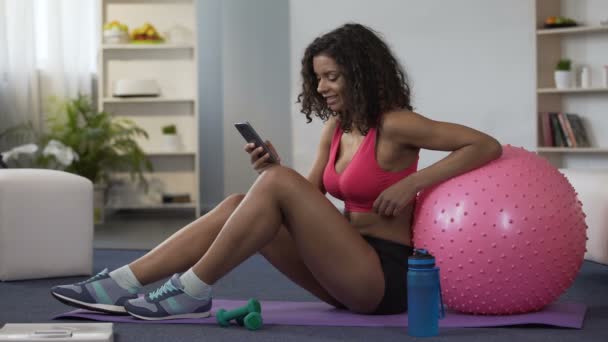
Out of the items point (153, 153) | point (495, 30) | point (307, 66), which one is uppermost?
point (495, 30)

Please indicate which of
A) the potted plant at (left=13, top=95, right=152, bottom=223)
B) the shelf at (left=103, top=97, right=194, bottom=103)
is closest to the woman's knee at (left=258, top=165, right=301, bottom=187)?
the potted plant at (left=13, top=95, right=152, bottom=223)

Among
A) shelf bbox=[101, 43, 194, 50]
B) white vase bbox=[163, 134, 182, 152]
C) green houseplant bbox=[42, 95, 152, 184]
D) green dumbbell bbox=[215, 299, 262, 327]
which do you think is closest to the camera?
green dumbbell bbox=[215, 299, 262, 327]

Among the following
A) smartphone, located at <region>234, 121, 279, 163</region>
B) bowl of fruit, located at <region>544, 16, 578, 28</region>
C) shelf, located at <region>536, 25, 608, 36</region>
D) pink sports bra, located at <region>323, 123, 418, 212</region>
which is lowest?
pink sports bra, located at <region>323, 123, 418, 212</region>

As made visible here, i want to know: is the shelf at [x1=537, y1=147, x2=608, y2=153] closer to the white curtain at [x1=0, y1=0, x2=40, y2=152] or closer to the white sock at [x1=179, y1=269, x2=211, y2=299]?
the white curtain at [x1=0, y1=0, x2=40, y2=152]

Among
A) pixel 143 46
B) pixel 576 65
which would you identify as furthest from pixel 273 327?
pixel 143 46

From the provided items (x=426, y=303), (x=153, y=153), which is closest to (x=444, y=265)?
(x=426, y=303)

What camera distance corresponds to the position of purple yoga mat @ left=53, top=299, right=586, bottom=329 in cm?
232

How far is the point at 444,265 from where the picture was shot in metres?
2.31

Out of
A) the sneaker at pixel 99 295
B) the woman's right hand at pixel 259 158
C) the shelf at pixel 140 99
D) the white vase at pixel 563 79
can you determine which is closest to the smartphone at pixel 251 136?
the woman's right hand at pixel 259 158

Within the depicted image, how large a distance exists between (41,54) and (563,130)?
344 cm

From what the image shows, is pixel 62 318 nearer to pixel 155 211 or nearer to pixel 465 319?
pixel 465 319

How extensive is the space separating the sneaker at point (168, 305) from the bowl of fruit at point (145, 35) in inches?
158

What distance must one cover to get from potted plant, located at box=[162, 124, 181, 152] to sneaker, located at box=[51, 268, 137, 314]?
3.85 meters

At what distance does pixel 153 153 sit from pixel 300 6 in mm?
1389
